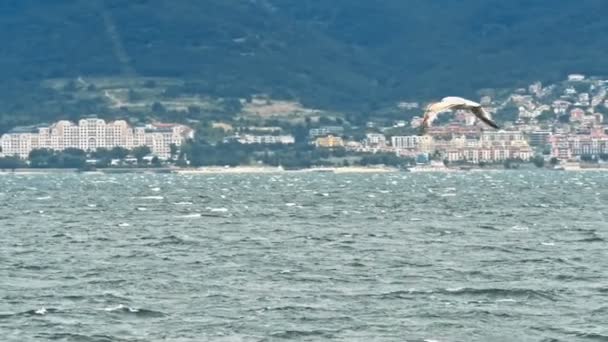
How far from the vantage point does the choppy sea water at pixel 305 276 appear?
121 feet

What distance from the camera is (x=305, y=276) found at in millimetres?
47062

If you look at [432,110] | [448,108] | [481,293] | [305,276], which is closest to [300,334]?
[481,293]

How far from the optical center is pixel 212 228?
7056 cm

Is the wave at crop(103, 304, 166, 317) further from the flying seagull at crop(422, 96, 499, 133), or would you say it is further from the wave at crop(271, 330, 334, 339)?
the flying seagull at crop(422, 96, 499, 133)

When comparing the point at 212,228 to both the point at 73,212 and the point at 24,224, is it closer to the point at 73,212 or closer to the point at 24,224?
the point at 24,224

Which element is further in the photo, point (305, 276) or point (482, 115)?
point (305, 276)

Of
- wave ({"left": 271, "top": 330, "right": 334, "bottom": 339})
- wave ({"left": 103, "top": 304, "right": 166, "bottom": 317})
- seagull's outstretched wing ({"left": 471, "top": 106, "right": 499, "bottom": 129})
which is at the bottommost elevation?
wave ({"left": 271, "top": 330, "right": 334, "bottom": 339})

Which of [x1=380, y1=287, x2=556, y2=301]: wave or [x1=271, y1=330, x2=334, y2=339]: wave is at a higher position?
[x1=380, y1=287, x2=556, y2=301]: wave

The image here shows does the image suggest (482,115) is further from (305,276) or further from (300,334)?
(305,276)

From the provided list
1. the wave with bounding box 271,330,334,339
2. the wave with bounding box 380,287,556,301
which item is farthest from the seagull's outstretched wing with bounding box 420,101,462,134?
the wave with bounding box 380,287,556,301

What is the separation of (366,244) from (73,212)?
31.9 metres

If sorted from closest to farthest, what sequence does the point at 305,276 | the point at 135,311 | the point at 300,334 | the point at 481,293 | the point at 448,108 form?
the point at 448,108, the point at 300,334, the point at 135,311, the point at 481,293, the point at 305,276

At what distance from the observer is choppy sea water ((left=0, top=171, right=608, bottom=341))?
3703cm

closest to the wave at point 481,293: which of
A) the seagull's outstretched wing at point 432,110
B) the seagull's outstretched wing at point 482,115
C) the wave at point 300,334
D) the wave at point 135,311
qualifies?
the wave at point 135,311
